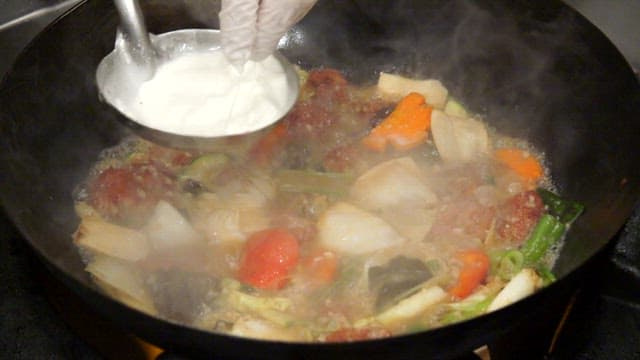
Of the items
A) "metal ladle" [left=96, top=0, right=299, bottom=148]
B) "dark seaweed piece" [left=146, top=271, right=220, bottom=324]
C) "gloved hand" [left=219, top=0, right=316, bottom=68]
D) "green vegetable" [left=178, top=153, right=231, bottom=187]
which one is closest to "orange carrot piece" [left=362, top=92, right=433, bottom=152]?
"metal ladle" [left=96, top=0, right=299, bottom=148]

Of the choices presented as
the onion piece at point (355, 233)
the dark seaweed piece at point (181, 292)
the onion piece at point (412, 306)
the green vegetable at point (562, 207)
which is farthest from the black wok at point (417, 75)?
the onion piece at point (355, 233)

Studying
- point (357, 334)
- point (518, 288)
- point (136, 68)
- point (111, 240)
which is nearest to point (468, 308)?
point (518, 288)

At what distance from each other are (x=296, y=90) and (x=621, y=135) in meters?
0.67

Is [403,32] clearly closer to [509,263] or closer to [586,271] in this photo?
[509,263]

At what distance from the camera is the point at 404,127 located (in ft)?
6.00

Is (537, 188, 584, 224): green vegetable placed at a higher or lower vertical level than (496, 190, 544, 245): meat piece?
higher

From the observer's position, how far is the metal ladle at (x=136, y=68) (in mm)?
1564

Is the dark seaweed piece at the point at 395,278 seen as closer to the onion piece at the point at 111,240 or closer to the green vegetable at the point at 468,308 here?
the green vegetable at the point at 468,308

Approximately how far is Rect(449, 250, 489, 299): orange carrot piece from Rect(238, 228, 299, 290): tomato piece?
308 millimetres

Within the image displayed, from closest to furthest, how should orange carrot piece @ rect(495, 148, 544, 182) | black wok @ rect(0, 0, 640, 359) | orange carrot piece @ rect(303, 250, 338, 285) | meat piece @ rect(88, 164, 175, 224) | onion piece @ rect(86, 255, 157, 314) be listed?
1. black wok @ rect(0, 0, 640, 359)
2. onion piece @ rect(86, 255, 157, 314)
3. orange carrot piece @ rect(303, 250, 338, 285)
4. meat piece @ rect(88, 164, 175, 224)
5. orange carrot piece @ rect(495, 148, 544, 182)

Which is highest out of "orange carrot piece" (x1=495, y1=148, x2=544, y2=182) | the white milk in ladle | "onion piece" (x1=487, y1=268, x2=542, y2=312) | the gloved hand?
the gloved hand

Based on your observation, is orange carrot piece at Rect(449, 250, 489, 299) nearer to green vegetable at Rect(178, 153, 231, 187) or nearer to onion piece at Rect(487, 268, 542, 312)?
onion piece at Rect(487, 268, 542, 312)

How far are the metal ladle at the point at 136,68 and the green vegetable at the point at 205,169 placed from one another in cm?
13

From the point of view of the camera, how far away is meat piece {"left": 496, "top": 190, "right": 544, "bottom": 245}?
157 cm
